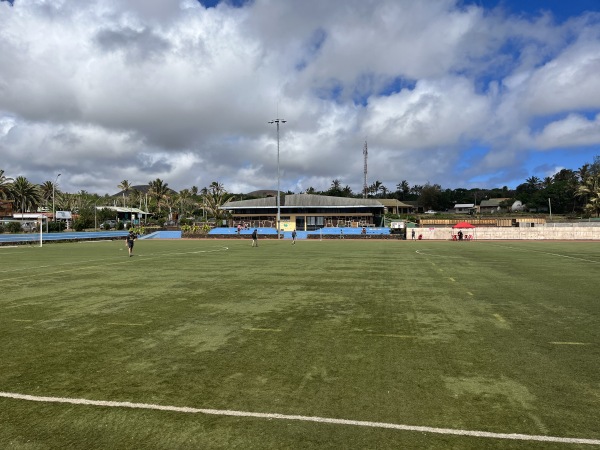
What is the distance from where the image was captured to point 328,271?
18.3 metres

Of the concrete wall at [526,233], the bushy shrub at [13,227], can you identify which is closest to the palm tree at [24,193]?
the bushy shrub at [13,227]

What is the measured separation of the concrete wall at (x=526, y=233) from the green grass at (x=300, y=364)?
44238 millimetres

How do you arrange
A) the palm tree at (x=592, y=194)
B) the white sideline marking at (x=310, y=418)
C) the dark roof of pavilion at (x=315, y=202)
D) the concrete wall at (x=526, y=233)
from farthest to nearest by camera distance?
the palm tree at (x=592, y=194) < the dark roof of pavilion at (x=315, y=202) < the concrete wall at (x=526, y=233) < the white sideline marking at (x=310, y=418)

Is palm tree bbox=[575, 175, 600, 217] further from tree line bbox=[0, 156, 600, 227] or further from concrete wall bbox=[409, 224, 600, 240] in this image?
concrete wall bbox=[409, 224, 600, 240]

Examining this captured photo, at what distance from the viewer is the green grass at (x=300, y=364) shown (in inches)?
166

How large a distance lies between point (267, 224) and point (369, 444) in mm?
81437

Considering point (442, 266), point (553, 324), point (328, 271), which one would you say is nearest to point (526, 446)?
point (553, 324)

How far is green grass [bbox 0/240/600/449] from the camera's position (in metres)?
4.21

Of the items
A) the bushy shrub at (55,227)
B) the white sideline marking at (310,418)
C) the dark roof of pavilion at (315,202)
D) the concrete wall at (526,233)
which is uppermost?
the dark roof of pavilion at (315,202)

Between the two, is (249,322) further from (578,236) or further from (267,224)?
(267,224)

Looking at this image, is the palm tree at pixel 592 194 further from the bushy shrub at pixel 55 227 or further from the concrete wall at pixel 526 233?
the bushy shrub at pixel 55 227

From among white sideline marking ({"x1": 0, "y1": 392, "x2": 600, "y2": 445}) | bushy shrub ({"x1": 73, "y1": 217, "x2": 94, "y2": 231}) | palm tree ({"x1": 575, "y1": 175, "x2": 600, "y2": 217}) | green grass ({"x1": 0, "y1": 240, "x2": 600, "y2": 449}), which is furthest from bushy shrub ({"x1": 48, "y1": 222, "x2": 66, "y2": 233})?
palm tree ({"x1": 575, "y1": 175, "x2": 600, "y2": 217})

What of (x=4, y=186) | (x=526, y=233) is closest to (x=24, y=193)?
(x=4, y=186)

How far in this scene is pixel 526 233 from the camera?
174 feet
